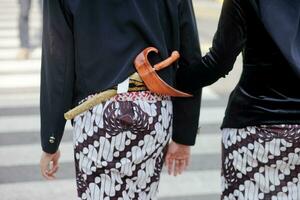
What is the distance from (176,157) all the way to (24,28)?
649 centimetres

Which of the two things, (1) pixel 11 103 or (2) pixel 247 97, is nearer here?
(2) pixel 247 97

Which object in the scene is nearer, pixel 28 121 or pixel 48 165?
pixel 48 165

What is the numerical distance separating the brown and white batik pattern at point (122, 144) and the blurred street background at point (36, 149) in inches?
77.6

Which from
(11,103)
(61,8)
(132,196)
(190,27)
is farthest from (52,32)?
(11,103)

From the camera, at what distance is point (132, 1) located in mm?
1848

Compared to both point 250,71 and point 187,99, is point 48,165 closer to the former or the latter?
point 187,99

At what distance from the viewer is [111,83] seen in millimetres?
1908

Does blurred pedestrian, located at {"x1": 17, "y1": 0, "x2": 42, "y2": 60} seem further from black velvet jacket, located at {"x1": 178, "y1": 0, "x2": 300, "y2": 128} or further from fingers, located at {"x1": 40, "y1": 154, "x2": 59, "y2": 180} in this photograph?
black velvet jacket, located at {"x1": 178, "y1": 0, "x2": 300, "y2": 128}

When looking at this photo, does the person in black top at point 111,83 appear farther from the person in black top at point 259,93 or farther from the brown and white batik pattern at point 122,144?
the person in black top at point 259,93

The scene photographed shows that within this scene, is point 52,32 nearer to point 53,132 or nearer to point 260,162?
point 53,132

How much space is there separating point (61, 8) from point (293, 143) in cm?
92

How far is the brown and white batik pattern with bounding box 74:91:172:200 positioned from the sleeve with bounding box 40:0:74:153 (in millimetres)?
88

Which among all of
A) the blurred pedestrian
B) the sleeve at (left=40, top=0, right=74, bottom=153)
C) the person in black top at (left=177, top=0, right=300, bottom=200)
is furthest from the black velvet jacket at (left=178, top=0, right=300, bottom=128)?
the blurred pedestrian

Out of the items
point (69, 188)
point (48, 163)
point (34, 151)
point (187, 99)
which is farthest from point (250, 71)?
point (34, 151)
